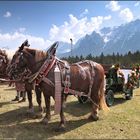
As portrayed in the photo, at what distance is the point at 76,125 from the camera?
8977mm

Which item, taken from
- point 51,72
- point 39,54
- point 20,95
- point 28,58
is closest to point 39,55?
point 39,54

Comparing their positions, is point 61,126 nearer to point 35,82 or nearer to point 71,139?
point 71,139

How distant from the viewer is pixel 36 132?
8164 mm

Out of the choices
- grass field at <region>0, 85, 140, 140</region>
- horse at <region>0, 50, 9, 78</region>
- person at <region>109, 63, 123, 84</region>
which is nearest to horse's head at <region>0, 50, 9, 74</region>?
horse at <region>0, 50, 9, 78</region>

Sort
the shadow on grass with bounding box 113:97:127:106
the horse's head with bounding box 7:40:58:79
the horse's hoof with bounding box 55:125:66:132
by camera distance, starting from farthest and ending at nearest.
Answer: the shadow on grass with bounding box 113:97:127:106, the horse's head with bounding box 7:40:58:79, the horse's hoof with bounding box 55:125:66:132

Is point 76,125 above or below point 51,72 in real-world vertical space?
below

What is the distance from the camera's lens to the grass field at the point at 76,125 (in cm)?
796

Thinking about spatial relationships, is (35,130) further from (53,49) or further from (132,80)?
(132,80)

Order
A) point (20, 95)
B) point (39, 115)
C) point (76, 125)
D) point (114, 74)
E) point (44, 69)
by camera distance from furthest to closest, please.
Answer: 1. point (20, 95)
2. point (114, 74)
3. point (39, 115)
4. point (76, 125)
5. point (44, 69)

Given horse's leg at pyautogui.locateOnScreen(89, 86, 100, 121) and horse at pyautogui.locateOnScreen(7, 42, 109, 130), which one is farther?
horse's leg at pyautogui.locateOnScreen(89, 86, 100, 121)

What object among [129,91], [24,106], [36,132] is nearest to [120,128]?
[36,132]

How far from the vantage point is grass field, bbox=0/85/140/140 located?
796 centimetres

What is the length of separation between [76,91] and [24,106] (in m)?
3.83

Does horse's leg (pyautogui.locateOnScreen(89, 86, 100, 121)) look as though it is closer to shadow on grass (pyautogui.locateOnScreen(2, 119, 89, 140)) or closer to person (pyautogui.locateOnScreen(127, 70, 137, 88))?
shadow on grass (pyautogui.locateOnScreen(2, 119, 89, 140))
